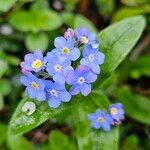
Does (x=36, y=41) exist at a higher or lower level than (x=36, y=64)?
lower

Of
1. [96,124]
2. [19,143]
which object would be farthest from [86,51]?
[19,143]

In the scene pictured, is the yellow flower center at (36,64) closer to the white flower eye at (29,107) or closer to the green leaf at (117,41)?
the white flower eye at (29,107)

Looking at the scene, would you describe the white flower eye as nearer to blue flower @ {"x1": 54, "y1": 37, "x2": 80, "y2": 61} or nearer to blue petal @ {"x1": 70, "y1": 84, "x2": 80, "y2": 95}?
blue petal @ {"x1": 70, "y1": 84, "x2": 80, "y2": 95}

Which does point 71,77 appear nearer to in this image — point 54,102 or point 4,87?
point 54,102

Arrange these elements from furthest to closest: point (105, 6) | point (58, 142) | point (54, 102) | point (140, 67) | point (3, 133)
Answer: point (105, 6)
point (140, 67)
point (3, 133)
point (58, 142)
point (54, 102)

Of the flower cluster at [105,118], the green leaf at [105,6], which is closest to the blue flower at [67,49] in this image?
the flower cluster at [105,118]

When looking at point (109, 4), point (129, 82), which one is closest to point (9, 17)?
point (109, 4)

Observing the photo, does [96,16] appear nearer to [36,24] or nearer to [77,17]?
[77,17]

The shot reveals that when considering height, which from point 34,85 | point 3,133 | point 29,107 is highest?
point 34,85
